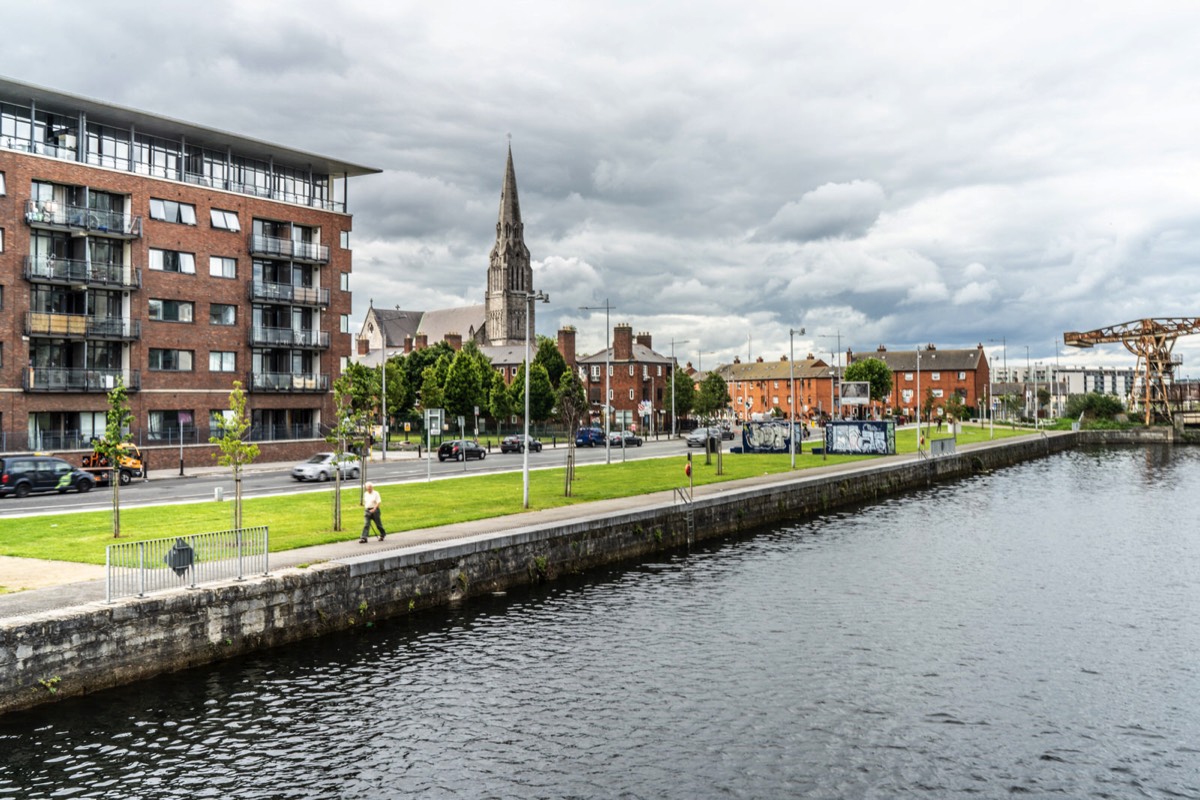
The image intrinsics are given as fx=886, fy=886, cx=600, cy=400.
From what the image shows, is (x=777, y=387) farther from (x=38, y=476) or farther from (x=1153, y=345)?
(x=38, y=476)

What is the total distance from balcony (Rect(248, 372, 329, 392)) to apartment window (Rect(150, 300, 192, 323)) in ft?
19.8

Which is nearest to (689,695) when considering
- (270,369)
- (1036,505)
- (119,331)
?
(1036,505)

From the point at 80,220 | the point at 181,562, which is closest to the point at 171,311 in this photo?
the point at 80,220

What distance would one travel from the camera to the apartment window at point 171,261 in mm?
56469

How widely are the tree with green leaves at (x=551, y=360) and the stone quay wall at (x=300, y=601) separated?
6616 centimetres

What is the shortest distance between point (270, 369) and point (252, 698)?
5085 cm

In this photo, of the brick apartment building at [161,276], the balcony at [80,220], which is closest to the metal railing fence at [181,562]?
the brick apartment building at [161,276]

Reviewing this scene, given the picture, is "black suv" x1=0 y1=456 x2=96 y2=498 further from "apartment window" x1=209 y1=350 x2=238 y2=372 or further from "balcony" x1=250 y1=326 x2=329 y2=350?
"balcony" x1=250 y1=326 x2=329 y2=350

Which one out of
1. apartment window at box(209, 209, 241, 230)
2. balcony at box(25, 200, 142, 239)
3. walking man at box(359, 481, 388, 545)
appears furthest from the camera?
apartment window at box(209, 209, 241, 230)

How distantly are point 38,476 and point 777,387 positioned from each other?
138 metres

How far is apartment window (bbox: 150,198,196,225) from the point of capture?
184 feet

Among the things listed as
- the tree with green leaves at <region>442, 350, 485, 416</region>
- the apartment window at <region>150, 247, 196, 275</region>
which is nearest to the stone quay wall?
the apartment window at <region>150, 247, 196, 275</region>

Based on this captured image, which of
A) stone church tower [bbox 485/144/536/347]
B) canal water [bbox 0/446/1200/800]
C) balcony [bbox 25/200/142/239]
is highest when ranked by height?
stone church tower [bbox 485/144/536/347]

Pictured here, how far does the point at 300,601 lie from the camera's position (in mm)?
21109
